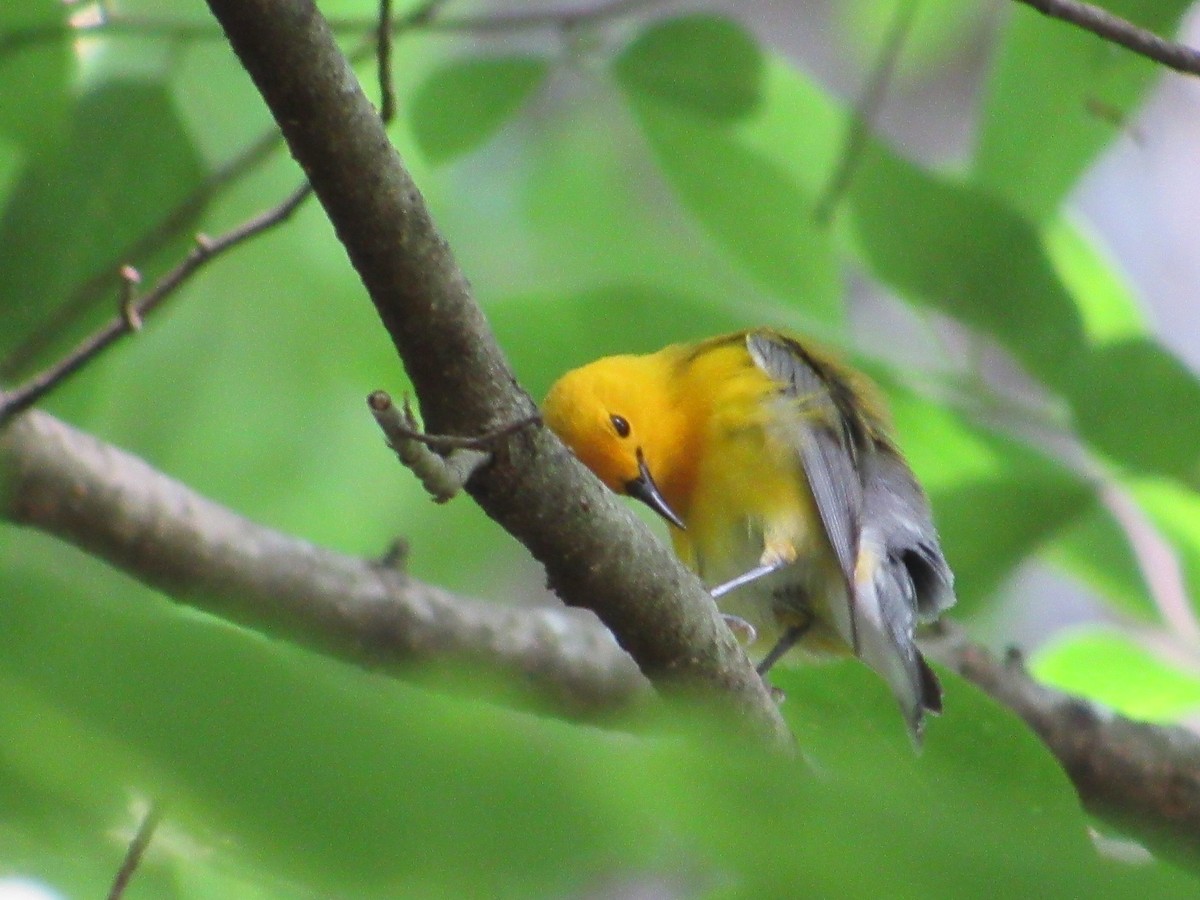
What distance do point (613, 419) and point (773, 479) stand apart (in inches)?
20.2

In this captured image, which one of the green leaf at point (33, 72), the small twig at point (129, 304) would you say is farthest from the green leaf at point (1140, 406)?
the green leaf at point (33, 72)

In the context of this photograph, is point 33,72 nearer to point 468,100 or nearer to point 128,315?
point 128,315

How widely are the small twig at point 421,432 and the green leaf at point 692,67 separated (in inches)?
49.7

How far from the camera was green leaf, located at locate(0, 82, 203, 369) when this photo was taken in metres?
2.50

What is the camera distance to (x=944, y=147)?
8664 millimetres

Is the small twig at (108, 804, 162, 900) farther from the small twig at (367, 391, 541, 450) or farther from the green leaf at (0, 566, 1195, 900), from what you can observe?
the small twig at (367, 391, 541, 450)

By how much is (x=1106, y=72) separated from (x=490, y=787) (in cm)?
256

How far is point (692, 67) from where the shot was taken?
106 inches

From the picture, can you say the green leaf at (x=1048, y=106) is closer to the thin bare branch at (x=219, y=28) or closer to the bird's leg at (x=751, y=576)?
the thin bare branch at (x=219, y=28)

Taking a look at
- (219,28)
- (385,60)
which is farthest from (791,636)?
(385,60)

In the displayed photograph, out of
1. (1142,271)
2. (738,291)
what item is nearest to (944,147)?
(1142,271)

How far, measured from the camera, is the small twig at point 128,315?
2.01m

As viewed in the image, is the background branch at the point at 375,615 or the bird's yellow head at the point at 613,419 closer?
the background branch at the point at 375,615

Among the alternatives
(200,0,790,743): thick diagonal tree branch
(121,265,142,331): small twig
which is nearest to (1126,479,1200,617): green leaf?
(200,0,790,743): thick diagonal tree branch
